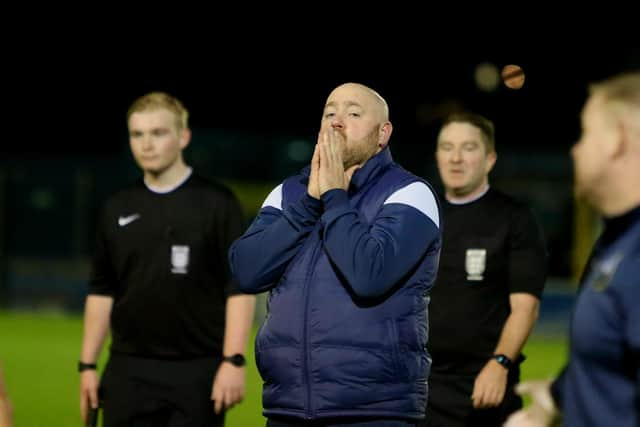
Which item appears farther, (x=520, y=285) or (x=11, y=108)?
(x=11, y=108)

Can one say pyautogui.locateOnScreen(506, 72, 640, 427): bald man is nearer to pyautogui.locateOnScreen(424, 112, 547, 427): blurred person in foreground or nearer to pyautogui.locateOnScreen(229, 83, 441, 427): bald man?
pyautogui.locateOnScreen(229, 83, 441, 427): bald man

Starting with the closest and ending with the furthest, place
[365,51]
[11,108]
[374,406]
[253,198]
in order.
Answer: [374,406]
[253,198]
[365,51]
[11,108]

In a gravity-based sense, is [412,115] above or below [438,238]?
above

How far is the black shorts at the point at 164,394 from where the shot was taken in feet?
21.2

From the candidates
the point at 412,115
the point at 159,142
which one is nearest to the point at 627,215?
the point at 159,142

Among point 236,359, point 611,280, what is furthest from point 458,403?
point 611,280

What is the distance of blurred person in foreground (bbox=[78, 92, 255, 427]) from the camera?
255 inches

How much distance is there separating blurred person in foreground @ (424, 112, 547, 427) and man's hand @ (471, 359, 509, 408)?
0.26 ft

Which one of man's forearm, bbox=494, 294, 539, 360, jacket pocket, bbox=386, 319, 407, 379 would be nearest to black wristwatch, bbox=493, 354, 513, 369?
man's forearm, bbox=494, 294, 539, 360

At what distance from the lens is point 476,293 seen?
6383mm

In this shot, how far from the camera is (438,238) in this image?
467 cm

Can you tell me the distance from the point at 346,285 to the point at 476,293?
202cm

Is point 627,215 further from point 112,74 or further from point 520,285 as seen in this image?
point 112,74

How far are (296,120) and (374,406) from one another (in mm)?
38347
